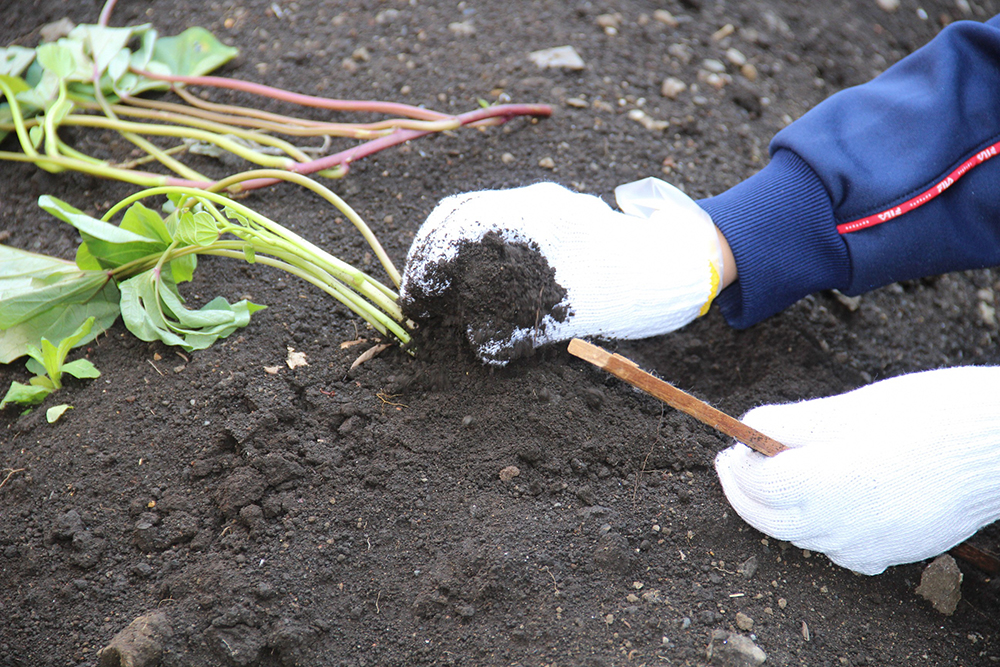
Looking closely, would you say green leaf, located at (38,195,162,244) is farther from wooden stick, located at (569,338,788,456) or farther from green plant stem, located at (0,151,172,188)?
wooden stick, located at (569,338,788,456)

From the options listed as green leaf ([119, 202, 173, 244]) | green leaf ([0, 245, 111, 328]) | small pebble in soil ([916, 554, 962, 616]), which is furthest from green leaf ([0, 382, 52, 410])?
small pebble in soil ([916, 554, 962, 616])

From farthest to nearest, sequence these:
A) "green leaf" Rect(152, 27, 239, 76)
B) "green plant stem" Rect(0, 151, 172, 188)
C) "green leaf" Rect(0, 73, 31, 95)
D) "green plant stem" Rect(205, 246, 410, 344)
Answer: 1. "green leaf" Rect(152, 27, 239, 76)
2. "green leaf" Rect(0, 73, 31, 95)
3. "green plant stem" Rect(0, 151, 172, 188)
4. "green plant stem" Rect(205, 246, 410, 344)

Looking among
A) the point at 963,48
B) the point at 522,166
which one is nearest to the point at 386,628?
the point at 522,166

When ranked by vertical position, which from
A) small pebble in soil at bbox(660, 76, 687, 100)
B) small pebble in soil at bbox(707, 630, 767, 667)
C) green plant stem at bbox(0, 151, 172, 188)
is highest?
small pebble in soil at bbox(660, 76, 687, 100)

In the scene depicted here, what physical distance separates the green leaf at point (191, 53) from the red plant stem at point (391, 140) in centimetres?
53

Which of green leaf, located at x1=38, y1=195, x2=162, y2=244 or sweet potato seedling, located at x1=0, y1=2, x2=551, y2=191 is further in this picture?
sweet potato seedling, located at x1=0, y1=2, x2=551, y2=191

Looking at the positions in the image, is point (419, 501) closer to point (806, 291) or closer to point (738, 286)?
point (738, 286)

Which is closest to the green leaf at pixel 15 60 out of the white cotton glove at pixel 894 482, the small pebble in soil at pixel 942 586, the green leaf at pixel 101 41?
the green leaf at pixel 101 41

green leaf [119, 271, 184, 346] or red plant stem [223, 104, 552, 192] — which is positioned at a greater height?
red plant stem [223, 104, 552, 192]

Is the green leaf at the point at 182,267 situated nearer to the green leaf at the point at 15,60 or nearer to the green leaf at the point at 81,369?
the green leaf at the point at 81,369

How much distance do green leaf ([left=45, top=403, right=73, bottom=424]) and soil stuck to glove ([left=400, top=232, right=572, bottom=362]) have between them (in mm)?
670

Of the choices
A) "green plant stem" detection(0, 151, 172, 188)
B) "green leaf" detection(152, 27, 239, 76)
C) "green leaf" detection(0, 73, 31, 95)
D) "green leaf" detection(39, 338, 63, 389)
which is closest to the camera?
"green leaf" detection(39, 338, 63, 389)

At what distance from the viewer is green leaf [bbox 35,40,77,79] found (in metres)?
1.63

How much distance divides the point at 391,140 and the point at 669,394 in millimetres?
961
